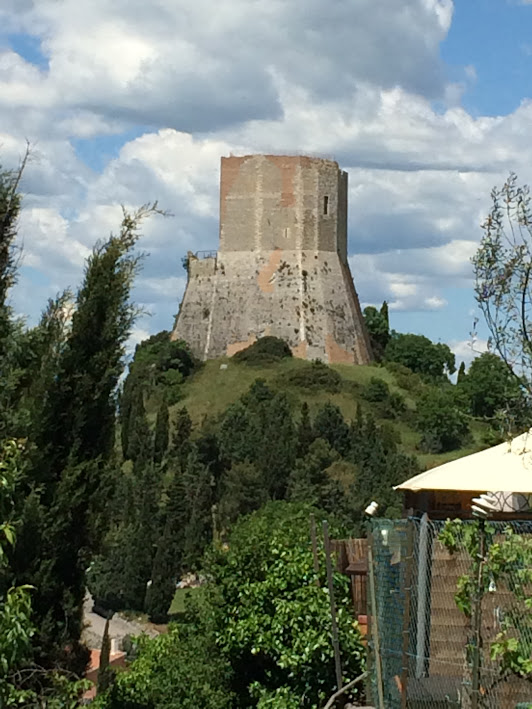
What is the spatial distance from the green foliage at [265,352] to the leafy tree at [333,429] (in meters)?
10.4

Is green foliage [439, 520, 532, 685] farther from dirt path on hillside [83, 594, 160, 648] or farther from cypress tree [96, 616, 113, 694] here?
dirt path on hillside [83, 594, 160, 648]

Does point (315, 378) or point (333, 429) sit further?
point (315, 378)

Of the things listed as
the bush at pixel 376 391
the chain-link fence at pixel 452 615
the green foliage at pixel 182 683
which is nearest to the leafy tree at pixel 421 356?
the bush at pixel 376 391

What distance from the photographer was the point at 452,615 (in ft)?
22.7

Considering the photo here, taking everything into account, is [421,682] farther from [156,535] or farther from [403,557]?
[156,535]

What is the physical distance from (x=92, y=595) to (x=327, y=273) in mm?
29348

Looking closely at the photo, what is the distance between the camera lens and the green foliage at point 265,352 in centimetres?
5597

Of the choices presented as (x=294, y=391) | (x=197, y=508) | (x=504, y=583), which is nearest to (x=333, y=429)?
(x=294, y=391)

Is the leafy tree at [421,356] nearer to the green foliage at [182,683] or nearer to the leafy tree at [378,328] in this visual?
the leafy tree at [378,328]

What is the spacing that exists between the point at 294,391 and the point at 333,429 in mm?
7077

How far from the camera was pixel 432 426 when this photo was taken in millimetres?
49188

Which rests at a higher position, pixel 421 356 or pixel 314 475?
pixel 421 356

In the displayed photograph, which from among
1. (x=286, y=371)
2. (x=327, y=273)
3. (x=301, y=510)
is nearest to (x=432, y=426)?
(x=286, y=371)

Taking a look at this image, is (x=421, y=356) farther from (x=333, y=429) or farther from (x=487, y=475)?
(x=487, y=475)
